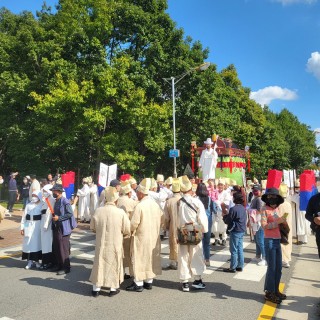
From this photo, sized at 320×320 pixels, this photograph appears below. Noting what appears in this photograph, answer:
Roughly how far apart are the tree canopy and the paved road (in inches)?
583

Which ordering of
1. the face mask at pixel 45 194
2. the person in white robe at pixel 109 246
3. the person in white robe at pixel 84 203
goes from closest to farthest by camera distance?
the person in white robe at pixel 109 246 < the face mask at pixel 45 194 < the person in white robe at pixel 84 203

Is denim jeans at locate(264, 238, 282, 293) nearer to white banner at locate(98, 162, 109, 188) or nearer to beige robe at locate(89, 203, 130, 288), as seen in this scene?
beige robe at locate(89, 203, 130, 288)

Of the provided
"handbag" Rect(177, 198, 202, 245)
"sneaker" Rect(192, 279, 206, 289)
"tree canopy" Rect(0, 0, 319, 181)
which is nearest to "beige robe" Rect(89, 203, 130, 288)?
"handbag" Rect(177, 198, 202, 245)

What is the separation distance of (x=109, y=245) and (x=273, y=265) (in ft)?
8.80

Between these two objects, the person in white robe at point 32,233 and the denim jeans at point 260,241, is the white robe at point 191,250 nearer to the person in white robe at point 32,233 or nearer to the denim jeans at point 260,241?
the denim jeans at point 260,241

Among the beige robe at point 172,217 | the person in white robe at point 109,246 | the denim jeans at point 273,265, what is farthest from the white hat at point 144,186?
the denim jeans at point 273,265

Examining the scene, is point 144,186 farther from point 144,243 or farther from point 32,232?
point 32,232

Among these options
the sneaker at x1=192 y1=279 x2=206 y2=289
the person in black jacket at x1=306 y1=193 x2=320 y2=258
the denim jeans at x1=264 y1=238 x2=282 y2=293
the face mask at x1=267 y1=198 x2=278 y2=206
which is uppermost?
the face mask at x1=267 y1=198 x2=278 y2=206

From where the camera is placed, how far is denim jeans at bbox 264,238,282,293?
5.59m

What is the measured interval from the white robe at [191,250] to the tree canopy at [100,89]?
50.3 feet

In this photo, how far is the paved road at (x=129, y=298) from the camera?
16.7 ft

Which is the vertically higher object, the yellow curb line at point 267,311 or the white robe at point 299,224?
the white robe at point 299,224

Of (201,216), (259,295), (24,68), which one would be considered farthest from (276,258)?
(24,68)

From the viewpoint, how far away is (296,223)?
440 inches
